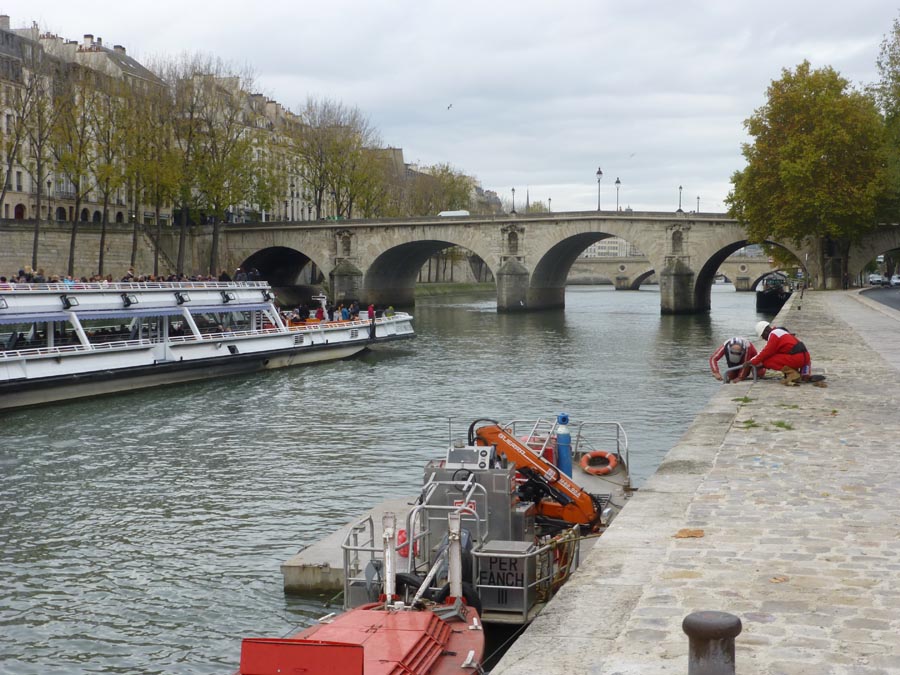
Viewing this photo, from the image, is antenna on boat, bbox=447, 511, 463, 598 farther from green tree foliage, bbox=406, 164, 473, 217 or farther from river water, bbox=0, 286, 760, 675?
green tree foliage, bbox=406, 164, 473, 217

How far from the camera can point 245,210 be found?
84.3m

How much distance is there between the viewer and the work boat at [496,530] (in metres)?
8.91

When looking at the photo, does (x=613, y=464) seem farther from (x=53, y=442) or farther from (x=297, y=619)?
(x=53, y=442)

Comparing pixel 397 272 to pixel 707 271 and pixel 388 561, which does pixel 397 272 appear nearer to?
pixel 707 271

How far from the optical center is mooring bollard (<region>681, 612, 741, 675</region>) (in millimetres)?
4777

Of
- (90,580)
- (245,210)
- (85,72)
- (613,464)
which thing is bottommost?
(90,580)

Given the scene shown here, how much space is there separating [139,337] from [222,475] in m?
15.5

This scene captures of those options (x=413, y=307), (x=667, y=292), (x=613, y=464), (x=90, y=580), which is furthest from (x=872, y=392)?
(x=413, y=307)

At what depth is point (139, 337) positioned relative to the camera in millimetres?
31750

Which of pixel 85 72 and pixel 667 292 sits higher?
pixel 85 72

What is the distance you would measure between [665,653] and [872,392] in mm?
12119

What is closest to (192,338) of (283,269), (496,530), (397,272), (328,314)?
(328,314)

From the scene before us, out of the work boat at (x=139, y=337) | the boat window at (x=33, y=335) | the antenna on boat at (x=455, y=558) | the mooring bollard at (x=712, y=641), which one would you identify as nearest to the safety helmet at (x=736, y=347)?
the antenna on boat at (x=455, y=558)

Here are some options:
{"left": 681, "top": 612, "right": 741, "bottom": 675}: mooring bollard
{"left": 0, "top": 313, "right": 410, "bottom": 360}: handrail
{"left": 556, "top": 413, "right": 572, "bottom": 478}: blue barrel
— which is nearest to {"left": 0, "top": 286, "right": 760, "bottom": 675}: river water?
{"left": 0, "top": 313, "right": 410, "bottom": 360}: handrail
